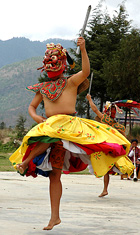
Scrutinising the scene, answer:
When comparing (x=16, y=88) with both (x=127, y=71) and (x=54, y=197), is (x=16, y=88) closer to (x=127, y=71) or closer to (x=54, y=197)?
(x=127, y=71)

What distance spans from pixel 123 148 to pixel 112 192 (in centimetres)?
424

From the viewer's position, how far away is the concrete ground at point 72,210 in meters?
4.92

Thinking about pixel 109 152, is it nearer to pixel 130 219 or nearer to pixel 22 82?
pixel 130 219

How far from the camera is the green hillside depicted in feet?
315

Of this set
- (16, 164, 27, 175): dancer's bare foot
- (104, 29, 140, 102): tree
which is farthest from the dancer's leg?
(104, 29, 140, 102): tree

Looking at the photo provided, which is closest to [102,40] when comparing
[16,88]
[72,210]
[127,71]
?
[127,71]

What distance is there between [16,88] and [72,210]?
105m

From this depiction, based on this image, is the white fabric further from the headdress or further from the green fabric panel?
the headdress

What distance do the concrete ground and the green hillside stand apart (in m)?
82.8

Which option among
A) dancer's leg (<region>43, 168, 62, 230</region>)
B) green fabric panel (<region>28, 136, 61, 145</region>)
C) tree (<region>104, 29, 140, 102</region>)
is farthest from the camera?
tree (<region>104, 29, 140, 102</region>)

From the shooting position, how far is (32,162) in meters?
4.90

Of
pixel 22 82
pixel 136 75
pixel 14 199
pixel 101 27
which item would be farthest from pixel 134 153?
pixel 22 82

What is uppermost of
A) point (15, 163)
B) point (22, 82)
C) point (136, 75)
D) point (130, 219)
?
point (15, 163)

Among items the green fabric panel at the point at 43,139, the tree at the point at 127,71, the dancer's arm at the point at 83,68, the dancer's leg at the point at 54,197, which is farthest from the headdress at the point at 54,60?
the tree at the point at 127,71
